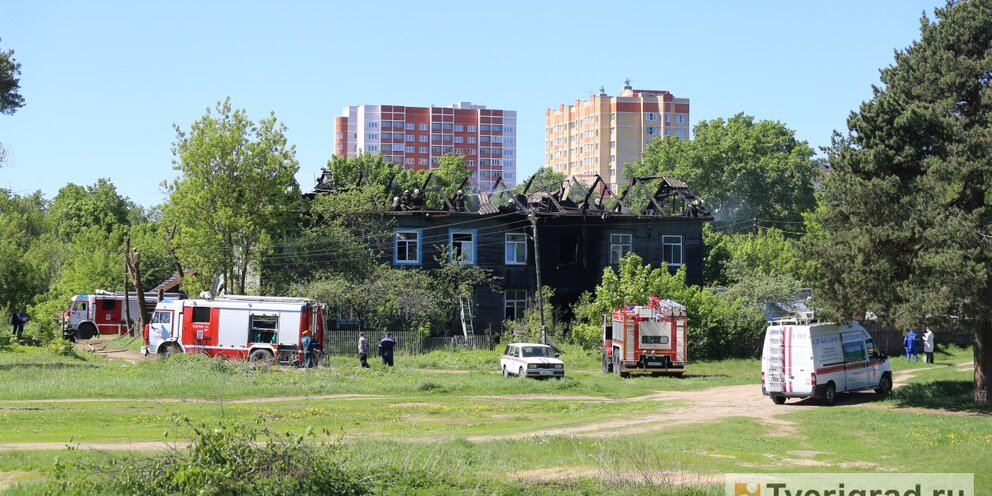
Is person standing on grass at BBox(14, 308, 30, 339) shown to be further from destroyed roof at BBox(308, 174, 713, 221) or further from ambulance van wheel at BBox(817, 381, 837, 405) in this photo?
ambulance van wheel at BBox(817, 381, 837, 405)

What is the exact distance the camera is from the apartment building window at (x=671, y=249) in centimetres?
6644

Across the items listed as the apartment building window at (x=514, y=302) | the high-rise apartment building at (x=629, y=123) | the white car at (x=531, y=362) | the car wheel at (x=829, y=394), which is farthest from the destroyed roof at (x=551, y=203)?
the high-rise apartment building at (x=629, y=123)

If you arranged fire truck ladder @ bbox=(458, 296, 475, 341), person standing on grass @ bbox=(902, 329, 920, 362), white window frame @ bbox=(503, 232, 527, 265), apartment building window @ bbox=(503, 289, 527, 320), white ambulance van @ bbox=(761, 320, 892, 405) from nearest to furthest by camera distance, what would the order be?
white ambulance van @ bbox=(761, 320, 892, 405) → person standing on grass @ bbox=(902, 329, 920, 362) → fire truck ladder @ bbox=(458, 296, 475, 341) → white window frame @ bbox=(503, 232, 527, 265) → apartment building window @ bbox=(503, 289, 527, 320)

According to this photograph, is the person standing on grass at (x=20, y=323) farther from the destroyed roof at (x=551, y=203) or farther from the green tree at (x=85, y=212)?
the green tree at (x=85, y=212)

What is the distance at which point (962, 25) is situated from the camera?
31359 millimetres

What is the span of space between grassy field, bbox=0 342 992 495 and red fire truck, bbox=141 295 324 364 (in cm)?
354

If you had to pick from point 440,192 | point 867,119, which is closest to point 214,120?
point 440,192

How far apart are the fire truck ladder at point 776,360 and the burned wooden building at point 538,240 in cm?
2742

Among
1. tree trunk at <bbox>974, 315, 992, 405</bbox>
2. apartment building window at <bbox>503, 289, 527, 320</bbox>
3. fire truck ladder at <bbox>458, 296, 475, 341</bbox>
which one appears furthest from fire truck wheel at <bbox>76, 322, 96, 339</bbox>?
tree trunk at <bbox>974, 315, 992, 405</bbox>

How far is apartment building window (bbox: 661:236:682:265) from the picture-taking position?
6644cm

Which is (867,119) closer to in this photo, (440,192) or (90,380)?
(90,380)

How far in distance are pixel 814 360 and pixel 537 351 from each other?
1281 centimetres

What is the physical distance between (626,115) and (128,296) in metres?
133

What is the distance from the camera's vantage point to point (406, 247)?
205ft
